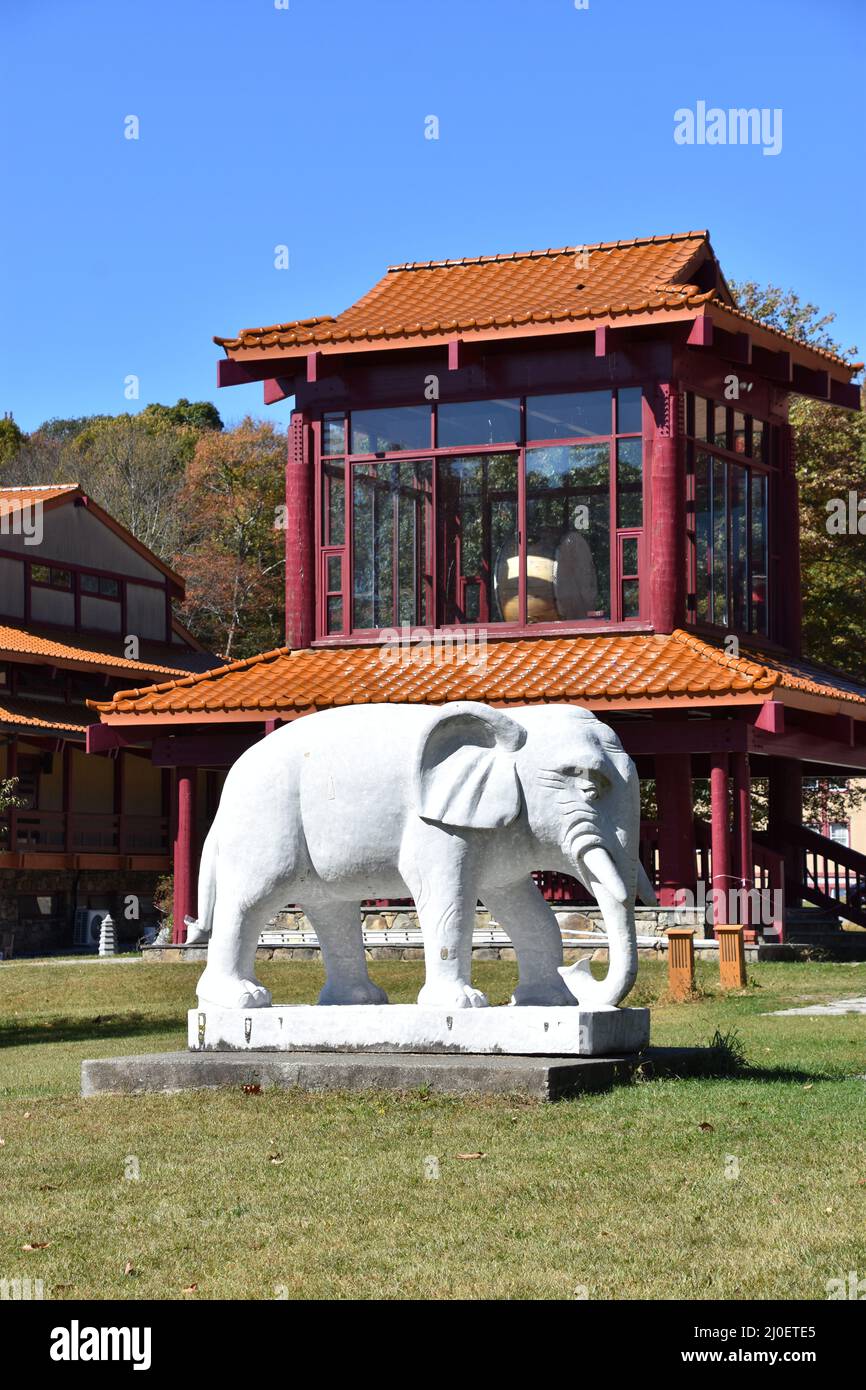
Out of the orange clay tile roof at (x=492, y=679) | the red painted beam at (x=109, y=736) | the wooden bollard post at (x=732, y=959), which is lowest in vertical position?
the wooden bollard post at (x=732, y=959)

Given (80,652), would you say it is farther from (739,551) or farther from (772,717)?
(772,717)

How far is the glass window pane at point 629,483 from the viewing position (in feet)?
79.0

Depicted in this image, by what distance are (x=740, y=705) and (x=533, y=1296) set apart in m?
16.0

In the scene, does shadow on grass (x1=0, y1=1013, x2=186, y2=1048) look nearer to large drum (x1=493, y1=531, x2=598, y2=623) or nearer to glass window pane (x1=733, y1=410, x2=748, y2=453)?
large drum (x1=493, y1=531, x2=598, y2=623)

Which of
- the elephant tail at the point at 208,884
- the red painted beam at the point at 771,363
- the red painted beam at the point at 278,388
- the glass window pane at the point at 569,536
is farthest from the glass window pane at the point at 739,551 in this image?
the elephant tail at the point at 208,884

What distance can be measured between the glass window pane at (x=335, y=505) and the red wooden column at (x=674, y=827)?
5.60 meters

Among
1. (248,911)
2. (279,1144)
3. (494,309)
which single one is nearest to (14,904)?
(494,309)

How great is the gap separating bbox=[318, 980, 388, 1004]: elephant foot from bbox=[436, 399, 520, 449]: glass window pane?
1466 centimetres

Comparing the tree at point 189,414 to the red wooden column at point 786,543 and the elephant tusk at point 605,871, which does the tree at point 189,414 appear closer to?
the red wooden column at point 786,543

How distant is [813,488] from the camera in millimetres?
32156

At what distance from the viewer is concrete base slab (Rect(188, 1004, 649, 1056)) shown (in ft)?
32.6

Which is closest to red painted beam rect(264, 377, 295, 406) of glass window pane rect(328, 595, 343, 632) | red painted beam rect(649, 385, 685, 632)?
glass window pane rect(328, 595, 343, 632)

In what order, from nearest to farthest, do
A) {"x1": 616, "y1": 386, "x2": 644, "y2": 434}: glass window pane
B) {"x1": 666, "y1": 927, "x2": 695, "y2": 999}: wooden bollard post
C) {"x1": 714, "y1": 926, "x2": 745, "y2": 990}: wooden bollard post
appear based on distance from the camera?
{"x1": 666, "y1": 927, "x2": 695, "y2": 999}: wooden bollard post < {"x1": 714, "y1": 926, "x2": 745, "y2": 990}: wooden bollard post < {"x1": 616, "y1": 386, "x2": 644, "y2": 434}: glass window pane

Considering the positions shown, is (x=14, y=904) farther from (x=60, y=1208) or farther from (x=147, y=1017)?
(x=60, y=1208)
